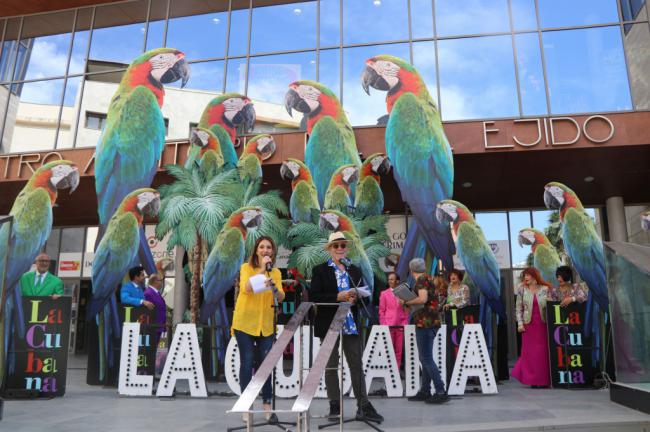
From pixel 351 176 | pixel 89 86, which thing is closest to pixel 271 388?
pixel 351 176

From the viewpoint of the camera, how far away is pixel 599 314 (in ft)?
28.3

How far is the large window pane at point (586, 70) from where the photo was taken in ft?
41.2

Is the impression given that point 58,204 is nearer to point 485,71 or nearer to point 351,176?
point 351,176

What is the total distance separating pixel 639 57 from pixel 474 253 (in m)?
6.67

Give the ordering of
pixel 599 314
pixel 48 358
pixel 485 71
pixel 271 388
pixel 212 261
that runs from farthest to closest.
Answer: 1. pixel 485 71
2. pixel 212 261
3. pixel 599 314
4. pixel 48 358
5. pixel 271 388

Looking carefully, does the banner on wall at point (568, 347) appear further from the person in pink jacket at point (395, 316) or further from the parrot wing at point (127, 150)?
the parrot wing at point (127, 150)

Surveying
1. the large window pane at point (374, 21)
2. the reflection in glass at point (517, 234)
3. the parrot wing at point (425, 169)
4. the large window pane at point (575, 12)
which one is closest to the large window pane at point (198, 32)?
the large window pane at point (374, 21)

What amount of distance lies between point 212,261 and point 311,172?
3.45 meters

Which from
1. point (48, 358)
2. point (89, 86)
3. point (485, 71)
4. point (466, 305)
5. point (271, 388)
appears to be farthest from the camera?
point (89, 86)

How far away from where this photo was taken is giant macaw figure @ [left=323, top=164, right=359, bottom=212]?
12484 millimetres

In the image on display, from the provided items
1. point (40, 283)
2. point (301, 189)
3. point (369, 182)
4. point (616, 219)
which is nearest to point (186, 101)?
point (301, 189)

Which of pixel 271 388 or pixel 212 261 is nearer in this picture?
pixel 271 388

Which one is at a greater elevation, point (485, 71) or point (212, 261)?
point (485, 71)

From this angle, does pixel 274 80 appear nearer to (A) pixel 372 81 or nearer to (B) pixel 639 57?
(A) pixel 372 81
